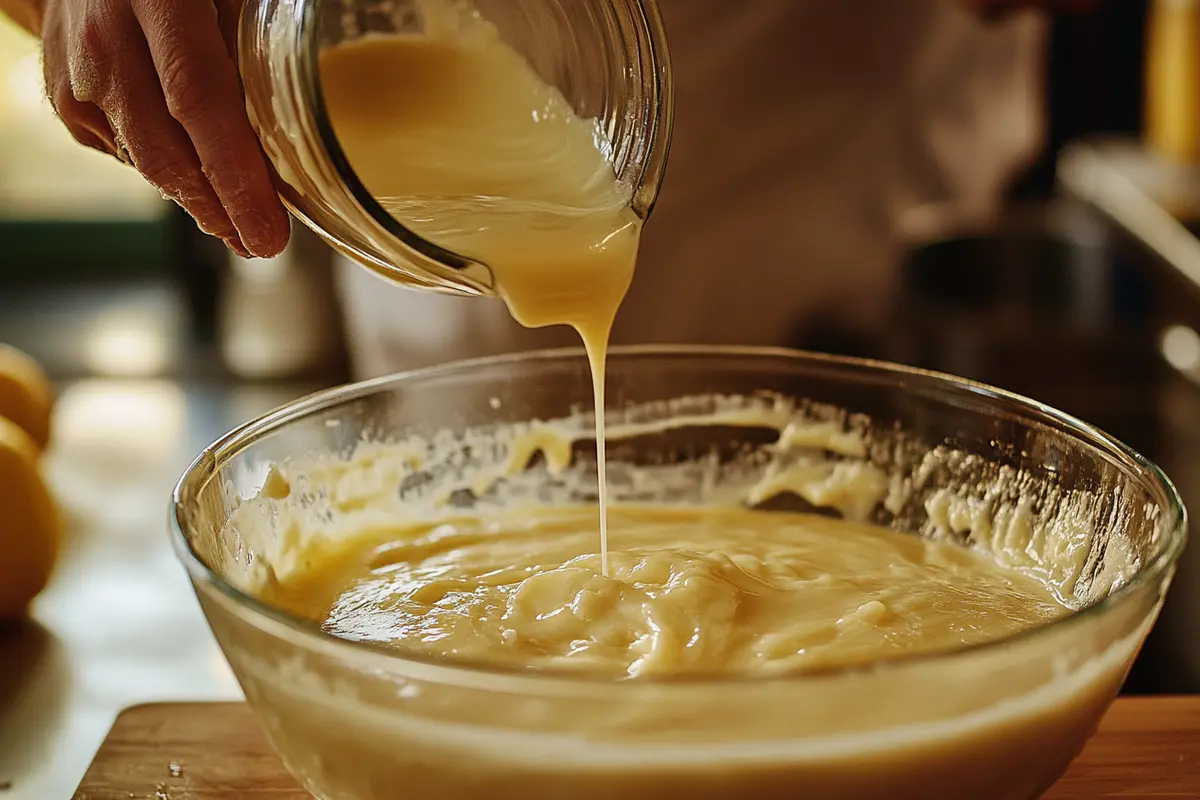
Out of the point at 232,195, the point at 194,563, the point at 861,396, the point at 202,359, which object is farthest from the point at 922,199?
the point at 202,359

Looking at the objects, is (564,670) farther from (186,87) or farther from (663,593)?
(186,87)

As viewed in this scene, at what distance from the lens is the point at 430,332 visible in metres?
1.94

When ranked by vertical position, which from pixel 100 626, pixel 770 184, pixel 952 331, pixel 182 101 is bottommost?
pixel 100 626

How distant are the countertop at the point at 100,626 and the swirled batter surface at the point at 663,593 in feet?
0.66

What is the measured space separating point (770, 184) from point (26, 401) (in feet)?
3.55

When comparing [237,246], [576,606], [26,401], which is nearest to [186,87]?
[237,246]

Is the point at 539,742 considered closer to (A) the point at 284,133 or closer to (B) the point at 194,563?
(B) the point at 194,563

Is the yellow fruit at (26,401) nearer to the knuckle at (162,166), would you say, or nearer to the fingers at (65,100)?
the fingers at (65,100)

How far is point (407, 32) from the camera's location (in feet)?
2.97

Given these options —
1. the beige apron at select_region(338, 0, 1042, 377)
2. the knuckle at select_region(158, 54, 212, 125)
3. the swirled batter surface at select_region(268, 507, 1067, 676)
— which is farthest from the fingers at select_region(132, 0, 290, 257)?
the beige apron at select_region(338, 0, 1042, 377)

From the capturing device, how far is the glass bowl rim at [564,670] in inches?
22.0

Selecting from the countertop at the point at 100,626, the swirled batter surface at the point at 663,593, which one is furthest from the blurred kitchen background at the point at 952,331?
the swirled batter surface at the point at 663,593

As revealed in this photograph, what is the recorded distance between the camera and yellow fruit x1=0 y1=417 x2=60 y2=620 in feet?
3.70

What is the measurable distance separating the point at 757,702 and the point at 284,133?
45cm
